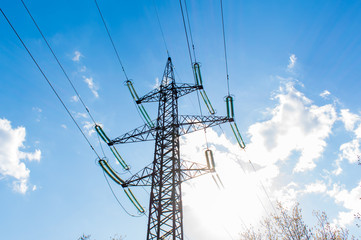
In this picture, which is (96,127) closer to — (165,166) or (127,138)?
(127,138)

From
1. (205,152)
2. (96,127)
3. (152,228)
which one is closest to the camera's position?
(152,228)

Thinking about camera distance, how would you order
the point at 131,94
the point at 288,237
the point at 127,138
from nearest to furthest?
the point at 127,138, the point at 131,94, the point at 288,237

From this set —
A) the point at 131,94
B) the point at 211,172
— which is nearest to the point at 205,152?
the point at 211,172

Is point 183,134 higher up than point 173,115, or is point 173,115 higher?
point 173,115

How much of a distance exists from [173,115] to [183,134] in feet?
4.22

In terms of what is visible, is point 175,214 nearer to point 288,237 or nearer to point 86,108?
point 86,108

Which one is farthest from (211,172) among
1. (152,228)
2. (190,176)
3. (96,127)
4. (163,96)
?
(96,127)

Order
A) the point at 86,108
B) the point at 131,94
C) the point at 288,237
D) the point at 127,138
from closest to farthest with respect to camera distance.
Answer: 1. the point at 86,108
2. the point at 127,138
3. the point at 131,94
4. the point at 288,237

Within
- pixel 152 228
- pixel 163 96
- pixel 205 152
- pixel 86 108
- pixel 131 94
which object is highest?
pixel 131 94

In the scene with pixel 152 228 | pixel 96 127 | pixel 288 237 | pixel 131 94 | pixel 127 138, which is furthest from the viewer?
pixel 288 237

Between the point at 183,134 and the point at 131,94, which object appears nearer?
the point at 183,134

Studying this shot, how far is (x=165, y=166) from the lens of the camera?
9.59m

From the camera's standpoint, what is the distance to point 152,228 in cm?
820

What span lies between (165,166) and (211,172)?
218cm
